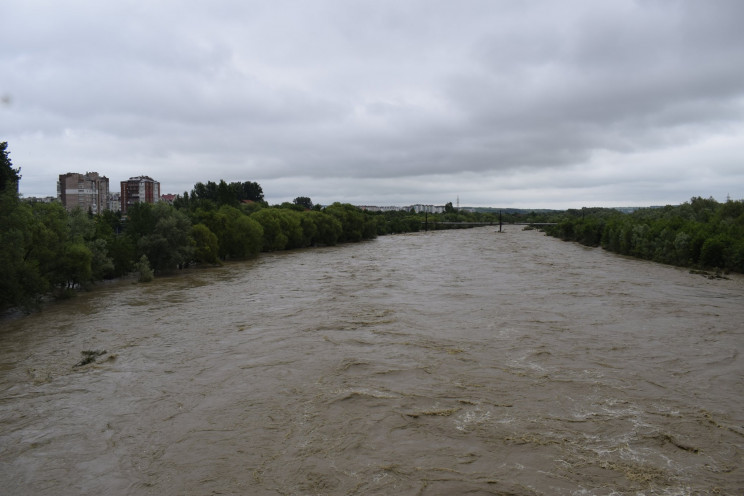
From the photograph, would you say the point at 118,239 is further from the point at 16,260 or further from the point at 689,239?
the point at 689,239

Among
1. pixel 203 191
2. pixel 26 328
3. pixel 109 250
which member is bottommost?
pixel 26 328

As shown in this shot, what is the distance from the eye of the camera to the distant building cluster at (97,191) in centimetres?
9712

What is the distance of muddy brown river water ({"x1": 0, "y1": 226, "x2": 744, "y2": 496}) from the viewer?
805 centimetres

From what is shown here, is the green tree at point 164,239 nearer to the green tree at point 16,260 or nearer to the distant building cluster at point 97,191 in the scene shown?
the green tree at point 16,260

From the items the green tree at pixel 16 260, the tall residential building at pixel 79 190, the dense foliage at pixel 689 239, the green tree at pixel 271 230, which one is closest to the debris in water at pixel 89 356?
the green tree at pixel 16 260

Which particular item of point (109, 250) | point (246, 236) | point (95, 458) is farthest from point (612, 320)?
point (246, 236)

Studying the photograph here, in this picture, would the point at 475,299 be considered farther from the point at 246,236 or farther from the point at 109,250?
the point at 246,236

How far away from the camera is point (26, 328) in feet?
64.6

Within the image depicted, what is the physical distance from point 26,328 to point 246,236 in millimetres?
28040

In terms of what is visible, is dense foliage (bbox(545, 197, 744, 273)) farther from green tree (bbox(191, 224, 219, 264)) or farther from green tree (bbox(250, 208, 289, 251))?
green tree (bbox(191, 224, 219, 264))

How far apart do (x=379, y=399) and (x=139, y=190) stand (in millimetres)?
123517

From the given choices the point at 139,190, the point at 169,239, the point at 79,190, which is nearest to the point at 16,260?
the point at 169,239

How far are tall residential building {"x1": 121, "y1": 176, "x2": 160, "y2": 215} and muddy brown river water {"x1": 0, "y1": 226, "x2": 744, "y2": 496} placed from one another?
106m

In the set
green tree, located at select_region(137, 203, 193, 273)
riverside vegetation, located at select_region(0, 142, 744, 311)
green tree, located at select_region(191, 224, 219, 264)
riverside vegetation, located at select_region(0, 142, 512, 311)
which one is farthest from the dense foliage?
green tree, located at select_region(137, 203, 193, 273)
